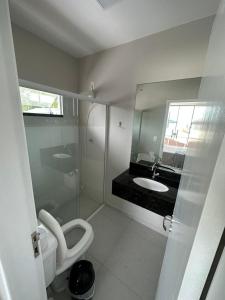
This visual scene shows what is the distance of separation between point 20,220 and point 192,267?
0.53 metres

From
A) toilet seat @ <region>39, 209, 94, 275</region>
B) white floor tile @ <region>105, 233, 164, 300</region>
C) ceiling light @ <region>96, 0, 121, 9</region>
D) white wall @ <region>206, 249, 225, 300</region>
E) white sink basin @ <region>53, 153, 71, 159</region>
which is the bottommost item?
white floor tile @ <region>105, 233, 164, 300</region>

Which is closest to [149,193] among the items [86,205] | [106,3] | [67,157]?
[67,157]

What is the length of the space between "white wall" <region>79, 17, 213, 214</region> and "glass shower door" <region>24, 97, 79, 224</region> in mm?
549

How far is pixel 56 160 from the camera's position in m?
1.68

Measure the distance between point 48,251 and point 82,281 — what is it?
59 centimetres

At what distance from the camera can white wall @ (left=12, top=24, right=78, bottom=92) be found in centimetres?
148

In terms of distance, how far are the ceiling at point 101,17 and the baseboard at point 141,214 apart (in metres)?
2.23

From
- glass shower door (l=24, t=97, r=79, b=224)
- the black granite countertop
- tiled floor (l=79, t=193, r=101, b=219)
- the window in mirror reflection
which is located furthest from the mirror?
tiled floor (l=79, t=193, r=101, b=219)

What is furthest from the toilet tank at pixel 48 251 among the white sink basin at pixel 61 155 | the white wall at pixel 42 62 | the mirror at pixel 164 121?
the white wall at pixel 42 62

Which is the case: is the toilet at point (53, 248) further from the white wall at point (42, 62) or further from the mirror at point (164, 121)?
the white wall at point (42, 62)

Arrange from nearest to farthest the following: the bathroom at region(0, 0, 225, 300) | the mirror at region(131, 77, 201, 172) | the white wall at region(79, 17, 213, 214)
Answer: the bathroom at region(0, 0, 225, 300), the white wall at region(79, 17, 213, 214), the mirror at region(131, 77, 201, 172)

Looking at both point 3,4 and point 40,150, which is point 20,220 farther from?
point 40,150

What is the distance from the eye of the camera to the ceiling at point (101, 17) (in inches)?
44.2

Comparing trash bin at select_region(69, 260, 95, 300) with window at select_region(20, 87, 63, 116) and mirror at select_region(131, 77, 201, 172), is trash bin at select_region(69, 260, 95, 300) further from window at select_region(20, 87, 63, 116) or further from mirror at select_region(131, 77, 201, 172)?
window at select_region(20, 87, 63, 116)
